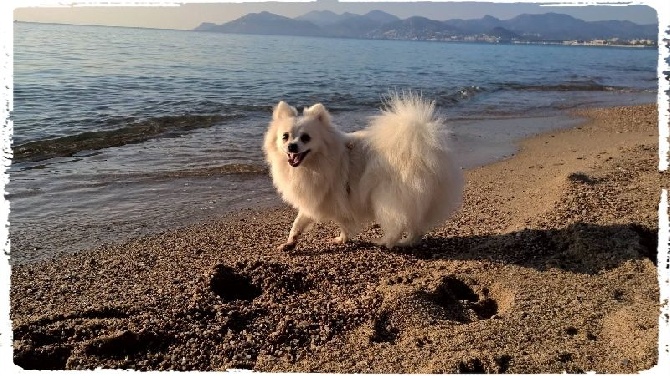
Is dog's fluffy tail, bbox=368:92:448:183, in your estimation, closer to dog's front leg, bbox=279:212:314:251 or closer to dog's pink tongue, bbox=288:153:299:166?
dog's pink tongue, bbox=288:153:299:166

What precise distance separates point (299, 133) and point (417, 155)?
1.06 meters

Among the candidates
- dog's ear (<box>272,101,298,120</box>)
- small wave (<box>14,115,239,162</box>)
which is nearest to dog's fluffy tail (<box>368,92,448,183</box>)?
dog's ear (<box>272,101,298,120</box>)

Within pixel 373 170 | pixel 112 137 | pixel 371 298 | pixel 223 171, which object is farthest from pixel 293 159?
pixel 112 137

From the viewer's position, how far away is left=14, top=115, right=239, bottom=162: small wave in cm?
734

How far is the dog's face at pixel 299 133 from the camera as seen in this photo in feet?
14.0

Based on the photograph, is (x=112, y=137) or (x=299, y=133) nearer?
(x=299, y=133)

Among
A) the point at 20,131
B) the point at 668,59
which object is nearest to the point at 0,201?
the point at 668,59

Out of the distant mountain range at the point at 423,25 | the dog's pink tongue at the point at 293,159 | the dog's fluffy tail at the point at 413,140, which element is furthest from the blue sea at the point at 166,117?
the dog's fluffy tail at the point at 413,140

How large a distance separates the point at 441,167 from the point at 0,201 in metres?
3.17

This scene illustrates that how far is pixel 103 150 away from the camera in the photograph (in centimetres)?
796

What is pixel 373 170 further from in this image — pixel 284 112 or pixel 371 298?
pixel 371 298

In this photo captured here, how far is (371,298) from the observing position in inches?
133

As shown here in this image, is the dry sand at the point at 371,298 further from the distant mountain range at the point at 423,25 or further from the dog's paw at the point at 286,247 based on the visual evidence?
the distant mountain range at the point at 423,25

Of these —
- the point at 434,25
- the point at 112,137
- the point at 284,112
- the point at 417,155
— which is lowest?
the point at 112,137
